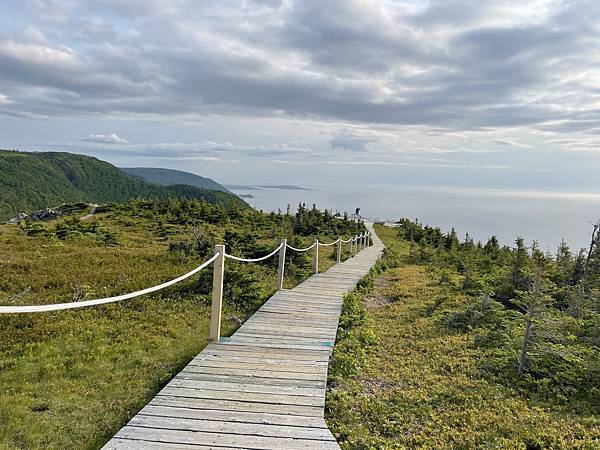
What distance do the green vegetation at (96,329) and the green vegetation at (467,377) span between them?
2.32 metres

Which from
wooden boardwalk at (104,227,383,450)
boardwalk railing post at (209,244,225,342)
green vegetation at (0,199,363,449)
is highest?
boardwalk railing post at (209,244,225,342)

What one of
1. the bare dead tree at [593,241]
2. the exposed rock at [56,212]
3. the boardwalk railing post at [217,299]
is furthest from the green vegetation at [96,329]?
the exposed rock at [56,212]

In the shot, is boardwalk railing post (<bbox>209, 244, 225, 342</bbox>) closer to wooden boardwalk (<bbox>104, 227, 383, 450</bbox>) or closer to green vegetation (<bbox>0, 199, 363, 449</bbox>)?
wooden boardwalk (<bbox>104, 227, 383, 450</bbox>)

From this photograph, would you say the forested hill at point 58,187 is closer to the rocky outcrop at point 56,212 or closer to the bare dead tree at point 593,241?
the rocky outcrop at point 56,212

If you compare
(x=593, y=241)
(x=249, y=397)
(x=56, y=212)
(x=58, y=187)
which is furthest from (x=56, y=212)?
(x=58, y=187)

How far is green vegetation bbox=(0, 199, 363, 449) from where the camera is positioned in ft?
14.6

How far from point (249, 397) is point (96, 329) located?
3.88 meters

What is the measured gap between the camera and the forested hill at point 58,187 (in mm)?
131250

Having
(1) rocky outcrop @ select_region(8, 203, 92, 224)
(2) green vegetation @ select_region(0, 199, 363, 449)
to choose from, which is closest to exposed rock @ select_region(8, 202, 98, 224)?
(1) rocky outcrop @ select_region(8, 203, 92, 224)

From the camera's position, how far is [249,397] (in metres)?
4.70

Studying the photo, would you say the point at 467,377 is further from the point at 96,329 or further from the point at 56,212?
the point at 56,212

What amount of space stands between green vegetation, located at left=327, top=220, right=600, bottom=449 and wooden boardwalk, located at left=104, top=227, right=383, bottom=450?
0.34 meters

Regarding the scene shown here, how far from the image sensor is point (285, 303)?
30.9ft

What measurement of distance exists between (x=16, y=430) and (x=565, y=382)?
253 inches
